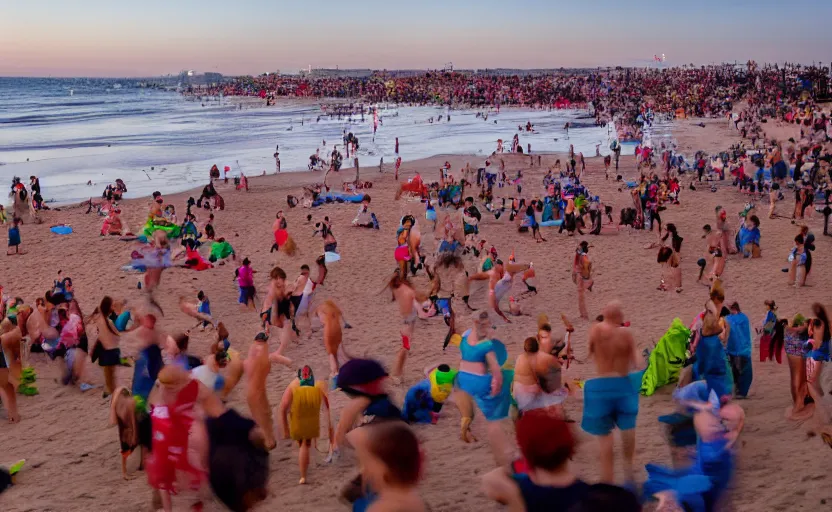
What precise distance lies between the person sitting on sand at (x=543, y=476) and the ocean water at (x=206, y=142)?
22.5 meters

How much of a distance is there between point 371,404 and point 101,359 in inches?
161

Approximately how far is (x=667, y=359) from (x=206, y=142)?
36539mm

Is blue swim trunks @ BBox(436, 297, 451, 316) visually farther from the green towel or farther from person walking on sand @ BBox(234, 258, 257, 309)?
the green towel

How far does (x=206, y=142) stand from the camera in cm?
3953

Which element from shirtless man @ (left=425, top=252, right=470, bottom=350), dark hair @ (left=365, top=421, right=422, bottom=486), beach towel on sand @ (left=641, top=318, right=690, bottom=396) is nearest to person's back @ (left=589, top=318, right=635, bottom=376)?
beach towel on sand @ (left=641, top=318, right=690, bottom=396)

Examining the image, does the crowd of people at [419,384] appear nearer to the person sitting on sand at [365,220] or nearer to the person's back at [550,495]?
the person's back at [550,495]

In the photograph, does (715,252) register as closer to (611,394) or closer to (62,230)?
(611,394)

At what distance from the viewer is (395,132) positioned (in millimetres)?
44562

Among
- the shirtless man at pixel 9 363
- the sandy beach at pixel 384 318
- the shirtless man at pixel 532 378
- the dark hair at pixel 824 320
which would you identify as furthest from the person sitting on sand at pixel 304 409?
the dark hair at pixel 824 320

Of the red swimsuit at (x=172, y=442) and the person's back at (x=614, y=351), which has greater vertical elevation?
the person's back at (x=614, y=351)

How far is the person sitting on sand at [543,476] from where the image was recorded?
3.02 metres

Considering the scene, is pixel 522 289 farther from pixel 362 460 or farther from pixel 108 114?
pixel 108 114

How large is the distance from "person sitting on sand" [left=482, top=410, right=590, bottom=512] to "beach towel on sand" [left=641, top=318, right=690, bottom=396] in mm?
4151

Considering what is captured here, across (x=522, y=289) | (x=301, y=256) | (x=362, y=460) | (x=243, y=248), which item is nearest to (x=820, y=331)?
(x=362, y=460)
